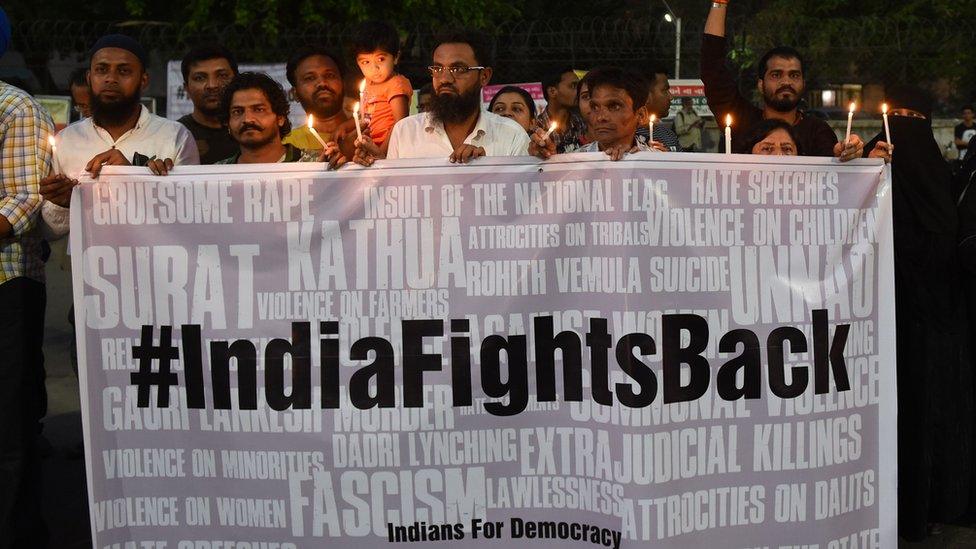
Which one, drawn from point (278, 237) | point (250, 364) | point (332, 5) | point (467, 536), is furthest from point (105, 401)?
point (332, 5)

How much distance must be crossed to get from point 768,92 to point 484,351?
7.17 feet

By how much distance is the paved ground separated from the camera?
494 cm

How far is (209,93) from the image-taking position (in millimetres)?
5891

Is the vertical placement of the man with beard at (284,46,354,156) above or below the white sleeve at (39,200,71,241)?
above

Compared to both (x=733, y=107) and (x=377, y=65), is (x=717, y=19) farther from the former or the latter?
(x=377, y=65)

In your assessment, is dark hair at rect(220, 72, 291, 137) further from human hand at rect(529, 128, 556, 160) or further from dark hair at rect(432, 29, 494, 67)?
human hand at rect(529, 128, 556, 160)

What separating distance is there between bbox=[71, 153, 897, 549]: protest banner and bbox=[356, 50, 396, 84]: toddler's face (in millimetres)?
1787

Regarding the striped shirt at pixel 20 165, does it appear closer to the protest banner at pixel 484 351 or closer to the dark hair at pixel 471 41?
the protest banner at pixel 484 351

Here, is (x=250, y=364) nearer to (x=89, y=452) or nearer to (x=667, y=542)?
(x=89, y=452)

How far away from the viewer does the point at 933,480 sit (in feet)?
16.2

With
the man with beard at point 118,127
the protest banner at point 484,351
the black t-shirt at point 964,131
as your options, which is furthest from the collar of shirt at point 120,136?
the black t-shirt at point 964,131

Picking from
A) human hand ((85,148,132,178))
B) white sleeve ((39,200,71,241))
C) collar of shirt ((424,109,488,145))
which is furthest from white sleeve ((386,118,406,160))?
white sleeve ((39,200,71,241))

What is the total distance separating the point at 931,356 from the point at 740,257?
137 cm

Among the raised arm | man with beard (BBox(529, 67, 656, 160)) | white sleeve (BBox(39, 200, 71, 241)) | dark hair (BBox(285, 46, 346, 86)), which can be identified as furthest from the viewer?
dark hair (BBox(285, 46, 346, 86))
